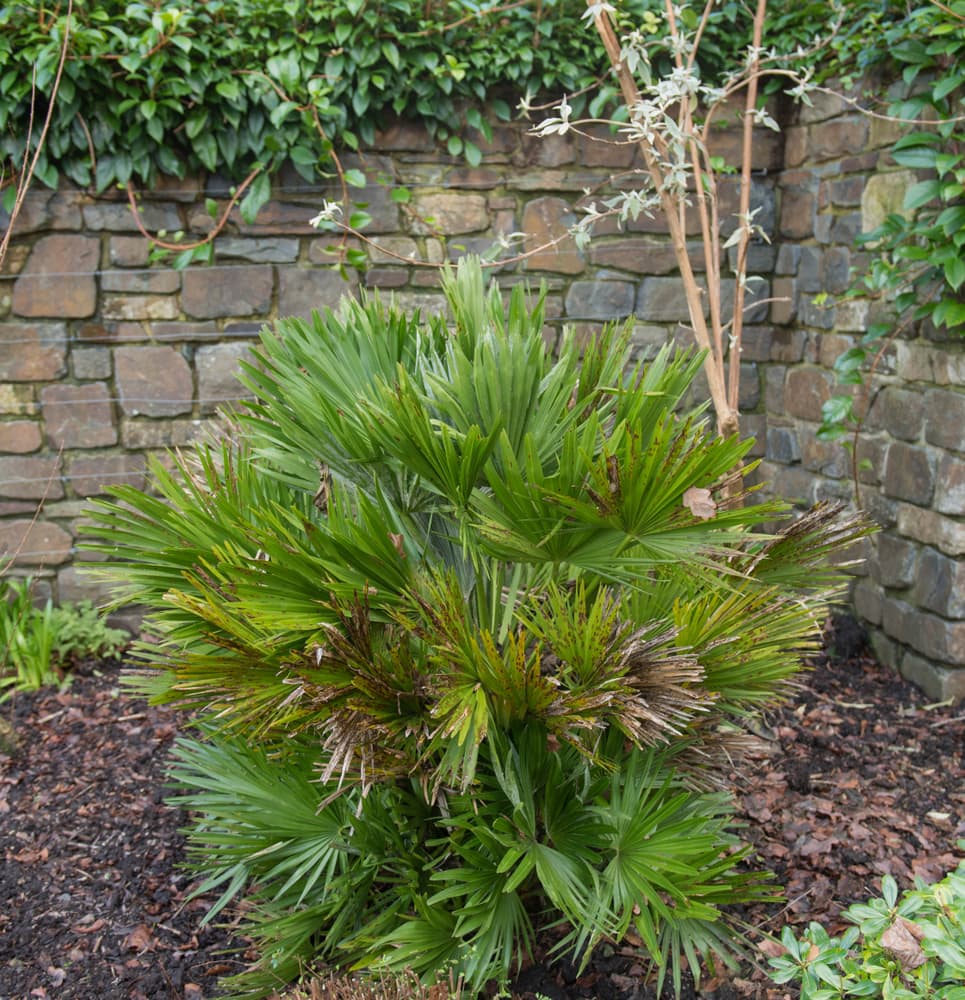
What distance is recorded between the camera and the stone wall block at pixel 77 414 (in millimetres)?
3852

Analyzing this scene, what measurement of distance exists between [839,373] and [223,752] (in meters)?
2.62

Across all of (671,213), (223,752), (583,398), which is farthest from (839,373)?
(223,752)

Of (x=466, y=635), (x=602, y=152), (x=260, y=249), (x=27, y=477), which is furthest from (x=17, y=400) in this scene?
(x=466, y=635)

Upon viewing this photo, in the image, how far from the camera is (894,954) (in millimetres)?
1620

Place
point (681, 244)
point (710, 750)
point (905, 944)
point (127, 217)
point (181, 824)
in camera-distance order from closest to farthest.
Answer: point (905, 944), point (710, 750), point (181, 824), point (681, 244), point (127, 217)

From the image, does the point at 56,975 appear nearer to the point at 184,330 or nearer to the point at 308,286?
the point at 184,330

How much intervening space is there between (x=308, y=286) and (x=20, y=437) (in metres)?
1.30

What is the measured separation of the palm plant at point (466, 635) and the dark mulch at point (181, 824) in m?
0.26

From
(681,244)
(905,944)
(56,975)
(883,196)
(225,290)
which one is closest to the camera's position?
(905,944)

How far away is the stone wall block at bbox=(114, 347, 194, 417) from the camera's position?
152 inches

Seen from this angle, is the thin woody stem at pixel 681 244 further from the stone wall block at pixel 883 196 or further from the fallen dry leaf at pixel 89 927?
the fallen dry leaf at pixel 89 927

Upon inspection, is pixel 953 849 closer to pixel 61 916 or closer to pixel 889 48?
pixel 61 916

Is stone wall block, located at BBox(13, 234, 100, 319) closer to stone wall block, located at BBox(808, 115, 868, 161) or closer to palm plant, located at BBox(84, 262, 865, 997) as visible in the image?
palm plant, located at BBox(84, 262, 865, 997)

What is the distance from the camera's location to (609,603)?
196 centimetres
